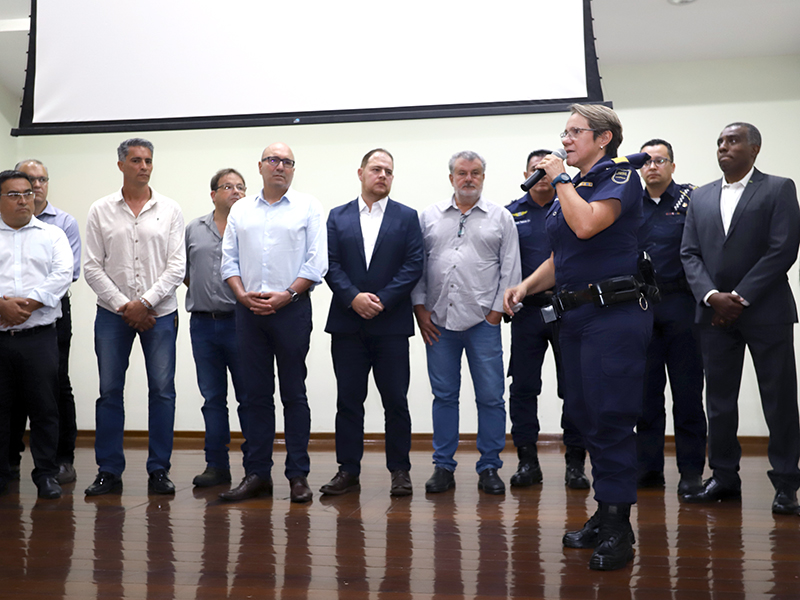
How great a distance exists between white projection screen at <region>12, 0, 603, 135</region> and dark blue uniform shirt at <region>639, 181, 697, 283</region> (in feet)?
2.28

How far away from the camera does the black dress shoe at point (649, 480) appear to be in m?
3.50

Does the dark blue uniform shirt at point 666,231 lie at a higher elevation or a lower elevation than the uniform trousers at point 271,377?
higher

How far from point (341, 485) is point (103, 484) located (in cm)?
116

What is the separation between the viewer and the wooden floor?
209 centimetres

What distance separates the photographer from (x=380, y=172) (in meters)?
3.51

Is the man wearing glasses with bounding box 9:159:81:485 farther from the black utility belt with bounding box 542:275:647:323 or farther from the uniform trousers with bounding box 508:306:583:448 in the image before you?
the black utility belt with bounding box 542:275:647:323

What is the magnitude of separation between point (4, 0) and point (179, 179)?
5.30 ft

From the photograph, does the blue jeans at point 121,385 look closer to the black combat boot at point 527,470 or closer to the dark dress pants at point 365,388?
the dark dress pants at point 365,388

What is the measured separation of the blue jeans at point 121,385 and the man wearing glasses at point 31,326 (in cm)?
22

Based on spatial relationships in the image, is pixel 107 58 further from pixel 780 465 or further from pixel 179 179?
pixel 780 465

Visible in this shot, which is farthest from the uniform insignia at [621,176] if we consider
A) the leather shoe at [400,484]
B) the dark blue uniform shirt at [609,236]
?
the leather shoe at [400,484]

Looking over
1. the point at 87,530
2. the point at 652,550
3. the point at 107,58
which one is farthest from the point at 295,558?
the point at 107,58

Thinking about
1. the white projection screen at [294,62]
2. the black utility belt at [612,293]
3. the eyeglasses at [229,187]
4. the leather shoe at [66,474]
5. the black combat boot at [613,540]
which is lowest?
the leather shoe at [66,474]

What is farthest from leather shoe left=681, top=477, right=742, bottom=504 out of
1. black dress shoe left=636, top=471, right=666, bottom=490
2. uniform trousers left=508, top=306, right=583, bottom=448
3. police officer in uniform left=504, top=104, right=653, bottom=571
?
police officer in uniform left=504, top=104, right=653, bottom=571
